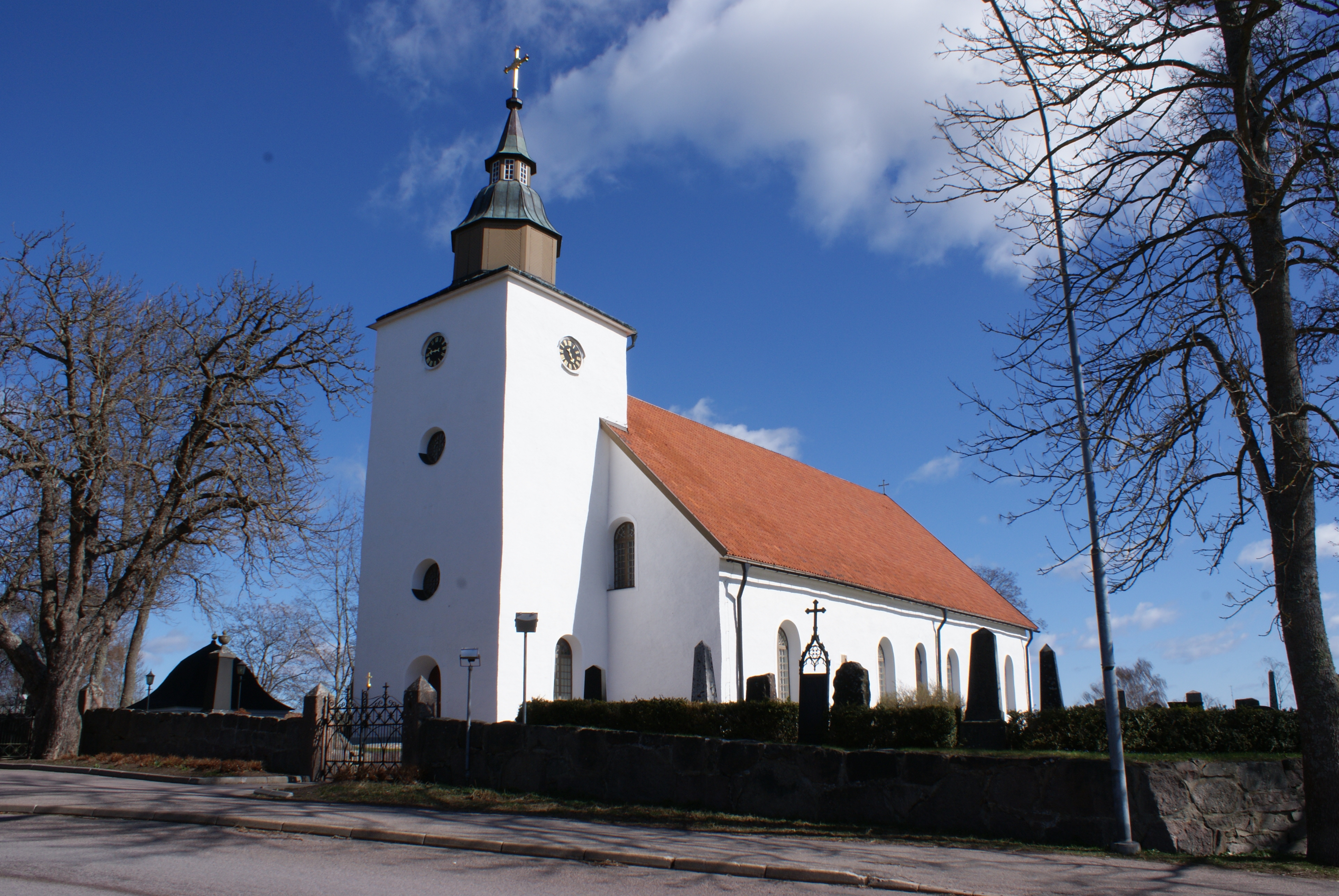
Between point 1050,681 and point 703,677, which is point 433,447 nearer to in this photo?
point 703,677

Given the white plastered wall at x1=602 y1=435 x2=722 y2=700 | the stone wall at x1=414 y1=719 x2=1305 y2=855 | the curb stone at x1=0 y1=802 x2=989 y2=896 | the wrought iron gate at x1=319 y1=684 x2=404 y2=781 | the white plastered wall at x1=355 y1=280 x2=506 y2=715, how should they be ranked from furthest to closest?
the white plastered wall at x1=355 y1=280 x2=506 y2=715 → the white plastered wall at x1=602 y1=435 x2=722 y2=700 → the wrought iron gate at x1=319 y1=684 x2=404 y2=781 → the stone wall at x1=414 y1=719 x2=1305 y2=855 → the curb stone at x1=0 y1=802 x2=989 y2=896

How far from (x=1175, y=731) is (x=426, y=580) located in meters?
14.9

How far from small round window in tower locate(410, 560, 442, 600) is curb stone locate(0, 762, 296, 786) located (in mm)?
5579

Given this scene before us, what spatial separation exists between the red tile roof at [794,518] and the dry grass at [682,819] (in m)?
7.94

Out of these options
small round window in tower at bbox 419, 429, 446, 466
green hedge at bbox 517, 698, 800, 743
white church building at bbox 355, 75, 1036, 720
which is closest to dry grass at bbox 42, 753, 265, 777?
white church building at bbox 355, 75, 1036, 720

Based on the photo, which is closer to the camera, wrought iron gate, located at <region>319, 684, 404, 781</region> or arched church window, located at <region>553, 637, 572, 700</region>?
wrought iron gate, located at <region>319, 684, 404, 781</region>

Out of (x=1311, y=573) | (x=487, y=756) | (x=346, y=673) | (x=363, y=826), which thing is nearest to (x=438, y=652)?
(x=487, y=756)

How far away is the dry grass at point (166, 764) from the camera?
15047 millimetres

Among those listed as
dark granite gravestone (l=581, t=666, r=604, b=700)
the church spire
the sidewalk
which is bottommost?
the sidewalk

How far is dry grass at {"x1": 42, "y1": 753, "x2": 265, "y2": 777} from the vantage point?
15047 mm

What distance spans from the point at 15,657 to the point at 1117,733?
64.2ft

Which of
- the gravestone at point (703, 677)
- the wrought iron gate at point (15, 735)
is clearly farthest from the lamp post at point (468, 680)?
the wrought iron gate at point (15, 735)

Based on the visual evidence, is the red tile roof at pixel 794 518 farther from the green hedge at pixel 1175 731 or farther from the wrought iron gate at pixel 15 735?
the wrought iron gate at pixel 15 735

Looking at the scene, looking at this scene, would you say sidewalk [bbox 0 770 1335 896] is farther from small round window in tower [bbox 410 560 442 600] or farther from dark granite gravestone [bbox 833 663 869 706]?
small round window in tower [bbox 410 560 442 600]
